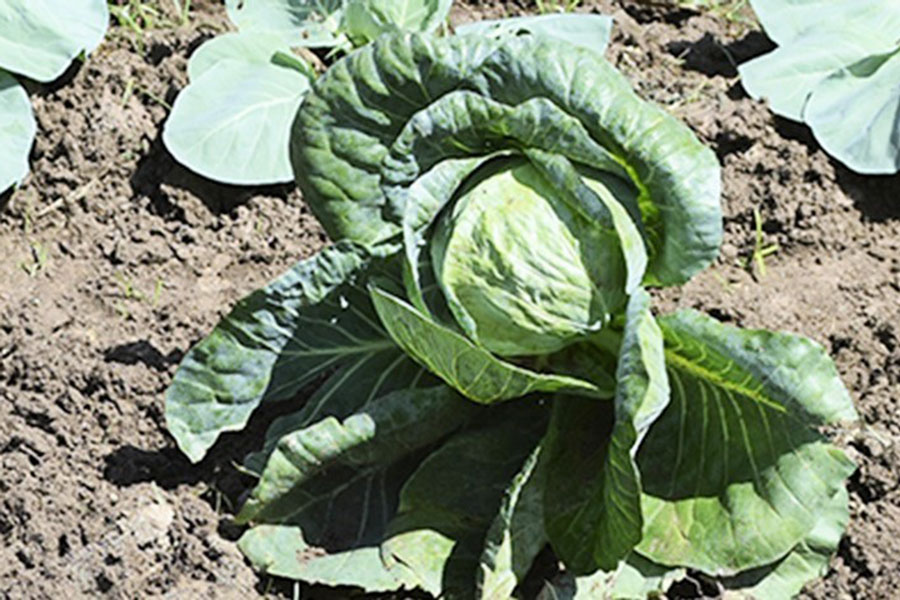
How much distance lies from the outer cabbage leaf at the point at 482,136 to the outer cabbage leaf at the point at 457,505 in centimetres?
47

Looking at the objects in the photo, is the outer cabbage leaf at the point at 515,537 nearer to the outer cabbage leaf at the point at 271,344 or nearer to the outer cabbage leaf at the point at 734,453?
the outer cabbage leaf at the point at 734,453

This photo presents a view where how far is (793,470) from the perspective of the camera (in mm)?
2934

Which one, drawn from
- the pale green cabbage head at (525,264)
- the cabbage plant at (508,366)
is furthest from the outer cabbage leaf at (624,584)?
the pale green cabbage head at (525,264)

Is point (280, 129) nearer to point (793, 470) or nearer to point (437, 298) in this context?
point (437, 298)

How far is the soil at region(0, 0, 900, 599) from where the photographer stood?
10.3ft

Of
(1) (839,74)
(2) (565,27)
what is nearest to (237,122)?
(2) (565,27)

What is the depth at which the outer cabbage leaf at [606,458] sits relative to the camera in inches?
105

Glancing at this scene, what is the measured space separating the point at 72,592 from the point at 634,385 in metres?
1.24

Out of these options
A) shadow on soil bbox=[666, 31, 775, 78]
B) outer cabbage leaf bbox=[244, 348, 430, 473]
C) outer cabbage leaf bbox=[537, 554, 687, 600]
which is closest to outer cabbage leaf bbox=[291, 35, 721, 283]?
outer cabbage leaf bbox=[244, 348, 430, 473]

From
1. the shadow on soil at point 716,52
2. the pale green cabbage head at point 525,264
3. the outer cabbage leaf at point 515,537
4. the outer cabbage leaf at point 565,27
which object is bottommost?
the outer cabbage leaf at point 515,537

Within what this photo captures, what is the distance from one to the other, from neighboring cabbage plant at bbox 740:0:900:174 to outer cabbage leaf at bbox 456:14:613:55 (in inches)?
16.2

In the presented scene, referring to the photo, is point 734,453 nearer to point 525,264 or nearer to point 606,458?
point 606,458

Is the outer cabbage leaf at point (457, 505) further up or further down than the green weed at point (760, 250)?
further down

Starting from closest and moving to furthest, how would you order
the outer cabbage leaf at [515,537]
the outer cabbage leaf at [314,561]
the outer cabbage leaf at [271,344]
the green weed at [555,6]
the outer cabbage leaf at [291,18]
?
the outer cabbage leaf at [515,537] → the outer cabbage leaf at [314,561] → the outer cabbage leaf at [271,344] → the outer cabbage leaf at [291,18] → the green weed at [555,6]
